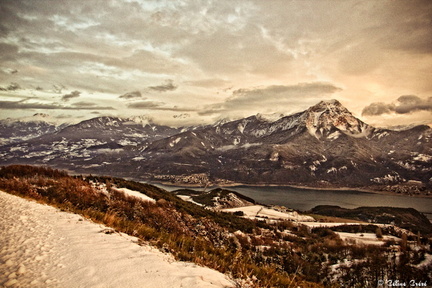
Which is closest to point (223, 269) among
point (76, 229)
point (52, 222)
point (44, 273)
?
point (44, 273)

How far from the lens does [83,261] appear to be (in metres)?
6.20

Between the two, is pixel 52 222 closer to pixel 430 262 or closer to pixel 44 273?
pixel 44 273

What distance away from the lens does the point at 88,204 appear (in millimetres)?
16234

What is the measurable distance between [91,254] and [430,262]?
19.7 metres

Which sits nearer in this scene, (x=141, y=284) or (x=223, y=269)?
(x=141, y=284)

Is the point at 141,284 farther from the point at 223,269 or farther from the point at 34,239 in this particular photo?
the point at 34,239

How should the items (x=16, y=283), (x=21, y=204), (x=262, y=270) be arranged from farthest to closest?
1. (x=21, y=204)
2. (x=262, y=270)
3. (x=16, y=283)

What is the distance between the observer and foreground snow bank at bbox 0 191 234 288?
5.17 m

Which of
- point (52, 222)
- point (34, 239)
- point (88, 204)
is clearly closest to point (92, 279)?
point (34, 239)

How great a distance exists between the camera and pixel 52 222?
9.90 metres

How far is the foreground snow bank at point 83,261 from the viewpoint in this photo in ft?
17.0

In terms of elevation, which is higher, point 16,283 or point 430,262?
point 16,283

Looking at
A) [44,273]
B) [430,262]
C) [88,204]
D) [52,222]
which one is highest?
[44,273]

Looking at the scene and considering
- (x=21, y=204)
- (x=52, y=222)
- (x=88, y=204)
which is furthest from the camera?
(x=88, y=204)
